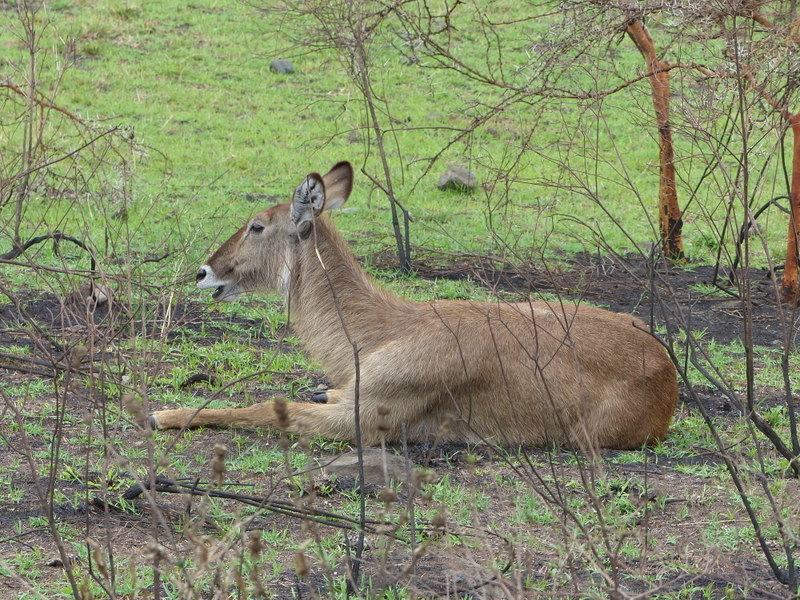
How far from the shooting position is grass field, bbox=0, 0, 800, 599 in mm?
3539

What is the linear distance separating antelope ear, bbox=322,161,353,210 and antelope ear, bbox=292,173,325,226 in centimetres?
37

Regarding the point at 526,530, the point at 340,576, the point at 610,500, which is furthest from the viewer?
the point at 610,500

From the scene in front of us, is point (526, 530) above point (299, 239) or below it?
below

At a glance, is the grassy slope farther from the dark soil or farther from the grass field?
the dark soil

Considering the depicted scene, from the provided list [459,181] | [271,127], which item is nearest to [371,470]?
[459,181]

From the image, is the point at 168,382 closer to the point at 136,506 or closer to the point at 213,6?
the point at 136,506

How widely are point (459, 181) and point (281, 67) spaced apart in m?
5.51

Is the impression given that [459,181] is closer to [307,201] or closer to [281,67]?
[281,67]

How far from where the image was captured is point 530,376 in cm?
529

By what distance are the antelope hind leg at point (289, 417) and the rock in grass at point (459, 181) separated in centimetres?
861

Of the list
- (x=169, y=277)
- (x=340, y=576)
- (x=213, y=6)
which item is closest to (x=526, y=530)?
(x=340, y=576)

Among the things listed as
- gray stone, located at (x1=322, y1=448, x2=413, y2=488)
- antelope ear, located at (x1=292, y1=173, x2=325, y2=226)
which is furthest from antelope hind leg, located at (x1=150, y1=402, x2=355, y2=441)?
antelope ear, located at (x1=292, y1=173, x2=325, y2=226)

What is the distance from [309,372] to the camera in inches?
261

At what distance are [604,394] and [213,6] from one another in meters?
16.9
